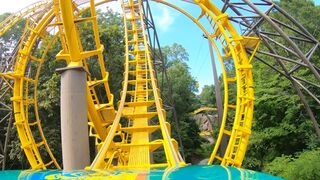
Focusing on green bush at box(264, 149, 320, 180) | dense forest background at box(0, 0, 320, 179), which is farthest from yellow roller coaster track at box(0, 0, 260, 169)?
dense forest background at box(0, 0, 320, 179)

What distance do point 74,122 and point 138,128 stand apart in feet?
8.50

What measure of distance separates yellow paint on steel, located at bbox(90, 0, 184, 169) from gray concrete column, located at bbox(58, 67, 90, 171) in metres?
0.51

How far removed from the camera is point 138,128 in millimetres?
9984

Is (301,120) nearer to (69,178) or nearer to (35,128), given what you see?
(69,178)

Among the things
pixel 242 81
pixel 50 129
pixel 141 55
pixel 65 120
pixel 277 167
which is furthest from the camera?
pixel 50 129

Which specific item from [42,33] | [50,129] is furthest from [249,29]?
[50,129]

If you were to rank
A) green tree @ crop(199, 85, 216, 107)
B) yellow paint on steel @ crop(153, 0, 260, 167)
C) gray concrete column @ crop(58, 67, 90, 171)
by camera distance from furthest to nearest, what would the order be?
green tree @ crop(199, 85, 216, 107)
yellow paint on steel @ crop(153, 0, 260, 167)
gray concrete column @ crop(58, 67, 90, 171)

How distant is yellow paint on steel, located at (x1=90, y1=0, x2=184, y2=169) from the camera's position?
25.1 ft

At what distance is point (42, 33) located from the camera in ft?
37.2

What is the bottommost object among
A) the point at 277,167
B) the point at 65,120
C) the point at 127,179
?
the point at 277,167

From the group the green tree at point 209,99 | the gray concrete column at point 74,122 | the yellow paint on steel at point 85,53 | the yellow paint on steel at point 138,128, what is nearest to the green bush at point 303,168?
the yellow paint on steel at point 138,128

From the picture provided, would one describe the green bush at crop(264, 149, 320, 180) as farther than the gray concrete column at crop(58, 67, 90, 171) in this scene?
Yes

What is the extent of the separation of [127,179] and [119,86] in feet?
65.3

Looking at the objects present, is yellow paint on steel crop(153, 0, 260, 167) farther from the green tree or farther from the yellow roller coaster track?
the green tree
